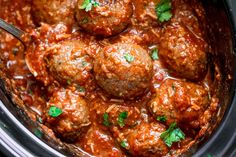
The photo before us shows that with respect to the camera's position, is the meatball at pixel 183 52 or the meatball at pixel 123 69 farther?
the meatball at pixel 183 52

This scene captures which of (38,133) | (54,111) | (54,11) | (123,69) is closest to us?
(123,69)

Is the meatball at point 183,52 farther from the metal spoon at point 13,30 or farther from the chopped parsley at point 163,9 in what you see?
the metal spoon at point 13,30

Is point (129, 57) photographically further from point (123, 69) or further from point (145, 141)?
point (145, 141)

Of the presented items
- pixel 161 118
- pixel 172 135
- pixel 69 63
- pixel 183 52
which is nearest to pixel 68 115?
pixel 69 63

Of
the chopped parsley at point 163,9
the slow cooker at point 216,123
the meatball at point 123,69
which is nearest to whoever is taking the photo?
the slow cooker at point 216,123

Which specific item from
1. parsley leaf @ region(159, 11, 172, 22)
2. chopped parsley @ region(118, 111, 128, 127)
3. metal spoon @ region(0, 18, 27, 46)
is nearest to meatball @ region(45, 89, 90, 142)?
chopped parsley @ region(118, 111, 128, 127)

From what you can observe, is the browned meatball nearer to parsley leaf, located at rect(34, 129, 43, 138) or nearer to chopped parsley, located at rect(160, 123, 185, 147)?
chopped parsley, located at rect(160, 123, 185, 147)

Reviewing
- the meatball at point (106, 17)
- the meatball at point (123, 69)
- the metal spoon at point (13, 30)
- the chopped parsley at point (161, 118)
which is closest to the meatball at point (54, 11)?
the meatball at point (106, 17)
